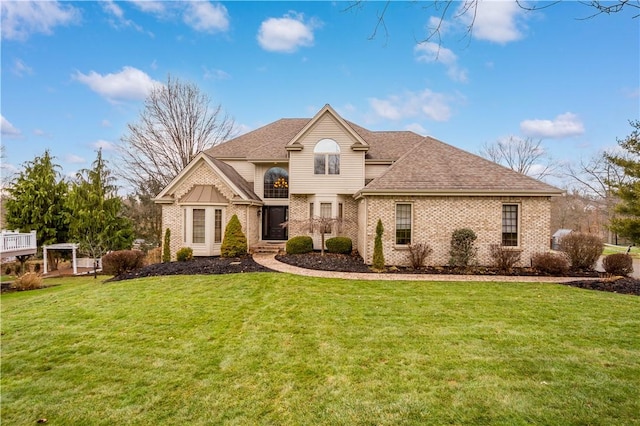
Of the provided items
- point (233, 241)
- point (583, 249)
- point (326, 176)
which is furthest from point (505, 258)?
point (233, 241)

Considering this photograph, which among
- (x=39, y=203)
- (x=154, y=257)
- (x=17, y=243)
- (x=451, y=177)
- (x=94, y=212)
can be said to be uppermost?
(x=451, y=177)

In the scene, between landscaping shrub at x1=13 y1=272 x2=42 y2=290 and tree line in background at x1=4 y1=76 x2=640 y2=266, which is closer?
landscaping shrub at x1=13 y1=272 x2=42 y2=290

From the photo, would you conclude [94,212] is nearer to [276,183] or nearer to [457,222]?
[276,183]

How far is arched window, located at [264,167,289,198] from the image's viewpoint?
19312mm

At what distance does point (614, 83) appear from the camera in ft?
33.4

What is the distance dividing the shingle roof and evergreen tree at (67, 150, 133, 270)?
14.5 meters

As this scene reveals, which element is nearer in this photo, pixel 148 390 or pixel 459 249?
pixel 148 390

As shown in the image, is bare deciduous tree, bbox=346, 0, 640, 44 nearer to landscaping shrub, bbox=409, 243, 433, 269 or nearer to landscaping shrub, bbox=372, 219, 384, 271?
landscaping shrub, bbox=372, 219, 384, 271

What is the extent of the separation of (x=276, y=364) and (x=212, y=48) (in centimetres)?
1739

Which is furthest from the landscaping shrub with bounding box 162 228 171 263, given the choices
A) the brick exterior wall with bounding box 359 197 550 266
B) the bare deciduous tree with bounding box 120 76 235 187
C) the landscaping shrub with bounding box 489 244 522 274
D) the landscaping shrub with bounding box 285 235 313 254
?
the landscaping shrub with bounding box 489 244 522 274

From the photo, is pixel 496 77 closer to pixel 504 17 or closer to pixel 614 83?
pixel 614 83

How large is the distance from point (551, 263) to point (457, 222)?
12.3 ft

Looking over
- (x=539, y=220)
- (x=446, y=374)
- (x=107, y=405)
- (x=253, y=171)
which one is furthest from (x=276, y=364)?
(x=253, y=171)

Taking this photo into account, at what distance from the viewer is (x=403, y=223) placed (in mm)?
13367
